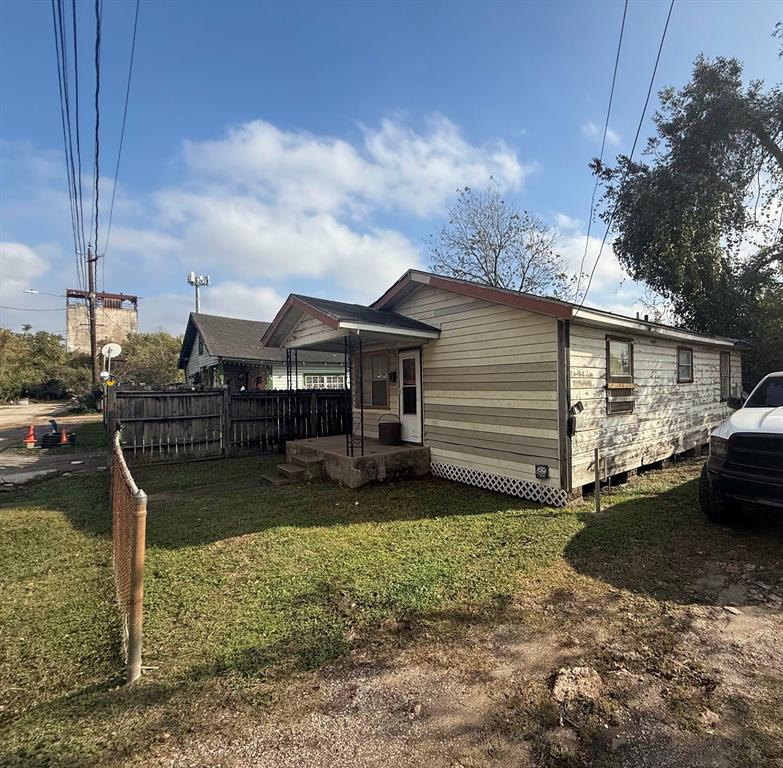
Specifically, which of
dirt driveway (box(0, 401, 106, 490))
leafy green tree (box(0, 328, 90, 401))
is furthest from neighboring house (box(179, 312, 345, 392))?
leafy green tree (box(0, 328, 90, 401))

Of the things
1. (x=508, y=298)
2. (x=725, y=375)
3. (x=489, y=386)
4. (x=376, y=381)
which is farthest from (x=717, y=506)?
(x=725, y=375)

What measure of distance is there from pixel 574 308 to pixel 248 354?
16384mm

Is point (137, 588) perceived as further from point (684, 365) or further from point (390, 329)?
point (684, 365)

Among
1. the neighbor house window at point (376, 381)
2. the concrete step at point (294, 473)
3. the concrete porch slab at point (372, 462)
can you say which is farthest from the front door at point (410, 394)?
the concrete step at point (294, 473)

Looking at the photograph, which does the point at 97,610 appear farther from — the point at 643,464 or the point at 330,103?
the point at 330,103

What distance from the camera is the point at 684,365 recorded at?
31.1ft

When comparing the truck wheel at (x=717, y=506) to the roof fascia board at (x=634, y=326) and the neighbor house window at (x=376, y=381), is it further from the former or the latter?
the neighbor house window at (x=376, y=381)

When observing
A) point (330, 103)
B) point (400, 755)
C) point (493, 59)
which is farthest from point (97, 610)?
point (493, 59)

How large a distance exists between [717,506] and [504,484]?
275 cm

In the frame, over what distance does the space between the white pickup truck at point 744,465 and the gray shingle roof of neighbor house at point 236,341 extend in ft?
50.7

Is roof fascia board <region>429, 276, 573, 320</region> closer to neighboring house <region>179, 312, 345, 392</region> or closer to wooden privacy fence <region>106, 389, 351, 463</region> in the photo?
wooden privacy fence <region>106, 389, 351, 463</region>

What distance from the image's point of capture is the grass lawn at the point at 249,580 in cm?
237

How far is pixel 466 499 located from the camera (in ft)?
21.7

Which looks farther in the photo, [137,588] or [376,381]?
[376,381]
